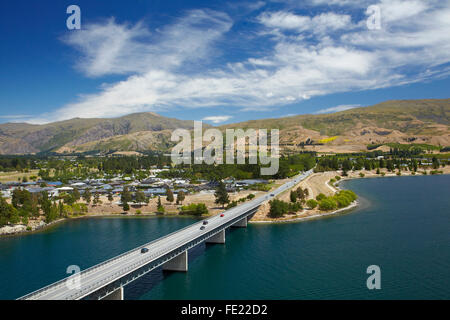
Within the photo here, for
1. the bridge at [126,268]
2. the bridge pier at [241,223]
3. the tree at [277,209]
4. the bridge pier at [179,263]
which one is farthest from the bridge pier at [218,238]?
the tree at [277,209]

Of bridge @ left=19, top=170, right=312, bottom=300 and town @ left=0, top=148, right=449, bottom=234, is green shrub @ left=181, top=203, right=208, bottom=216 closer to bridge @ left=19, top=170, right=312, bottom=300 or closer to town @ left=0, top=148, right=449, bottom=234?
town @ left=0, top=148, right=449, bottom=234

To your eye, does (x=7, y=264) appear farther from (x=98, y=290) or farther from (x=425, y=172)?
(x=425, y=172)

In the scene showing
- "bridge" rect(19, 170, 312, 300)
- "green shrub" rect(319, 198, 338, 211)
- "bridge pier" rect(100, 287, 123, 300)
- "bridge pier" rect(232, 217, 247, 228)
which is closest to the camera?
"bridge" rect(19, 170, 312, 300)

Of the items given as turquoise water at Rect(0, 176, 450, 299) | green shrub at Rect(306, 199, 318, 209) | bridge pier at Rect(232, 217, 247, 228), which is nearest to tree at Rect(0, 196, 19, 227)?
turquoise water at Rect(0, 176, 450, 299)

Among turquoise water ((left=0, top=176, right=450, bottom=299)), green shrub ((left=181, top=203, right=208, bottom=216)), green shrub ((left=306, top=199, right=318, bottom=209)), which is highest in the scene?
green shrub ((left=306, top=199, right=318, bottom=209))

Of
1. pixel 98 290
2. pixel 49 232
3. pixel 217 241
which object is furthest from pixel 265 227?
pixel 49 232

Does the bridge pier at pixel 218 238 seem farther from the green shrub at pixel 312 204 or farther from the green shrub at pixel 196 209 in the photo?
the green shrub at pixel 312 204
